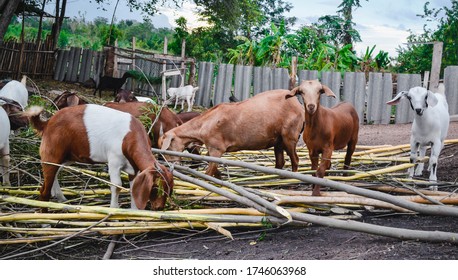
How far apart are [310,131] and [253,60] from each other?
1001 cm

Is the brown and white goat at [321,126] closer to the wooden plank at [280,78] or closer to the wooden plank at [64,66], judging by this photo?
the wooden plank at [280,78]

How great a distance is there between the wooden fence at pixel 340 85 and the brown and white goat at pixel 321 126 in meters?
5.22

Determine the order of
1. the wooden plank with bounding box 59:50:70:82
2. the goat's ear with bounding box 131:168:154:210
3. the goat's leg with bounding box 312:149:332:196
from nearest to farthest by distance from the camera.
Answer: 1. the goat's ear with bounding box 131:168:154:210
2. the goat's leg with bounding box 312:149:332:196
3. the wooden plank with bounding box 59:50:70:82

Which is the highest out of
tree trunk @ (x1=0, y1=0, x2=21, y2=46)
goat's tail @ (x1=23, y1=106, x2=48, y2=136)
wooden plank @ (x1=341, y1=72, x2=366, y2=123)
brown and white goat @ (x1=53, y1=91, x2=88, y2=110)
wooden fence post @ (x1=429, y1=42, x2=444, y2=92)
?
tree trunk @ (x1=0, y1=0, x2=21, y2=46)

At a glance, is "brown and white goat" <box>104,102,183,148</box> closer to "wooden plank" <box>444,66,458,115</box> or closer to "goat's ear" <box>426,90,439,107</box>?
"goat's ear" <box>426,90,439,107</box>

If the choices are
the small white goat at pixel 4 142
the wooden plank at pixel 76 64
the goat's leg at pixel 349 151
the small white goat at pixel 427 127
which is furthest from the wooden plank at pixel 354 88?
the wooden plank at pixel 76 64

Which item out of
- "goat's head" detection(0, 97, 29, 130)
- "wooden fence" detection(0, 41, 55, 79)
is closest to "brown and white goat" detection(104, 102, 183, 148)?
"goat's head" detection(0, 97, 29, 130)

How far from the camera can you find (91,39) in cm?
1980

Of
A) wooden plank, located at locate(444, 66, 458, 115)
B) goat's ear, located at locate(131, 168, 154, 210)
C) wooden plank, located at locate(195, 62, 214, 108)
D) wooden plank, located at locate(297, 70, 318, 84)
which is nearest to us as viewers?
goat's ear, located at locate(131, 168, 154, 210)

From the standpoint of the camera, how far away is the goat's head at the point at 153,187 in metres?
4.02

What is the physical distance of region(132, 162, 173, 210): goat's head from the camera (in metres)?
4.02

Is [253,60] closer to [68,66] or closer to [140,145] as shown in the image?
[68,66]

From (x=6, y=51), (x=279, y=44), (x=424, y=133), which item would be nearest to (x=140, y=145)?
(x=424, y=133)

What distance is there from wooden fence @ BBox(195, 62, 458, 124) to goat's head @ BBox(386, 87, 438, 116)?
15.5 feet
